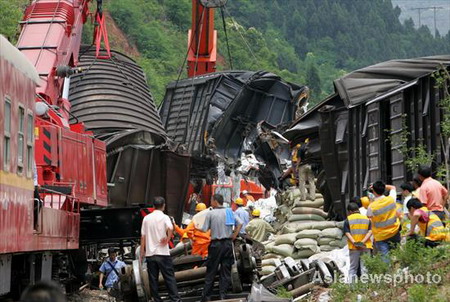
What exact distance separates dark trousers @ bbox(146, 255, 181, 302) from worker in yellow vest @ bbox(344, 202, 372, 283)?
7.51 ft

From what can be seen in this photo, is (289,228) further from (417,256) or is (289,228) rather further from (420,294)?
(420,294)

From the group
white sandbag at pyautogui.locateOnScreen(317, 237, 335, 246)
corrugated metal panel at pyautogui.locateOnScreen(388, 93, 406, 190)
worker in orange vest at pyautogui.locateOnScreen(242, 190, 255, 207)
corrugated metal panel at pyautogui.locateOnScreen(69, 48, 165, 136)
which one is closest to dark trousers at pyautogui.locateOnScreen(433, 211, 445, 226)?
corrugated metal panel at pyautogui.locateOnScreen(388, 93, 406, 190)

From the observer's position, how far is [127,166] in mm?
23781

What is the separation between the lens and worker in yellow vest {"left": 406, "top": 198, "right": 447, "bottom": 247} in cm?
1310

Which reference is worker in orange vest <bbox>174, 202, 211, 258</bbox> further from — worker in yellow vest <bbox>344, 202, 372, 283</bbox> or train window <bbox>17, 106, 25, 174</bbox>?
train window <bbox>17, 106, 25, 174</bbox>

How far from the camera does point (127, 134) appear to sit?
23.6 metres

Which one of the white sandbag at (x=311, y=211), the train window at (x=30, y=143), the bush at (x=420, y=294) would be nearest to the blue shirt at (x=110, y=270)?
the white sandbag at (x=311, y=211)

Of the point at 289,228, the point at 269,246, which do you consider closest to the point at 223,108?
the point at 289,228

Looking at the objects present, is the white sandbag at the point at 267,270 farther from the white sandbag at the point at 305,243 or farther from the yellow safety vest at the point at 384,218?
the yellow safety vest at the point at 384,218

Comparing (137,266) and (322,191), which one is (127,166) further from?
(137,266)

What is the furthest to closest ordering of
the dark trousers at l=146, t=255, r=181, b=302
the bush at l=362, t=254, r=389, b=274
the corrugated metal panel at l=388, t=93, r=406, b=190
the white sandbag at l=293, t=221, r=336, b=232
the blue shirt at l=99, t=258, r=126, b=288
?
the white sandbag at l=293, t=221, r=336, b=232 < the blue shirt at l=99, t=258, r=126, b=288 < the corrugated metal panel at l=388, t=93, r=406, b=190 < the dark trousers at l=146, t=255, r=181, b=302 < the bush at l=362, t=254, r=389, b=274

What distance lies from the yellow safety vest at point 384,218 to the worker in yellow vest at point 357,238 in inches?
26.2

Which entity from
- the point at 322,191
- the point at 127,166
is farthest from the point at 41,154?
the point at 322,191

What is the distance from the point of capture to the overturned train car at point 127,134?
77.5 feet
